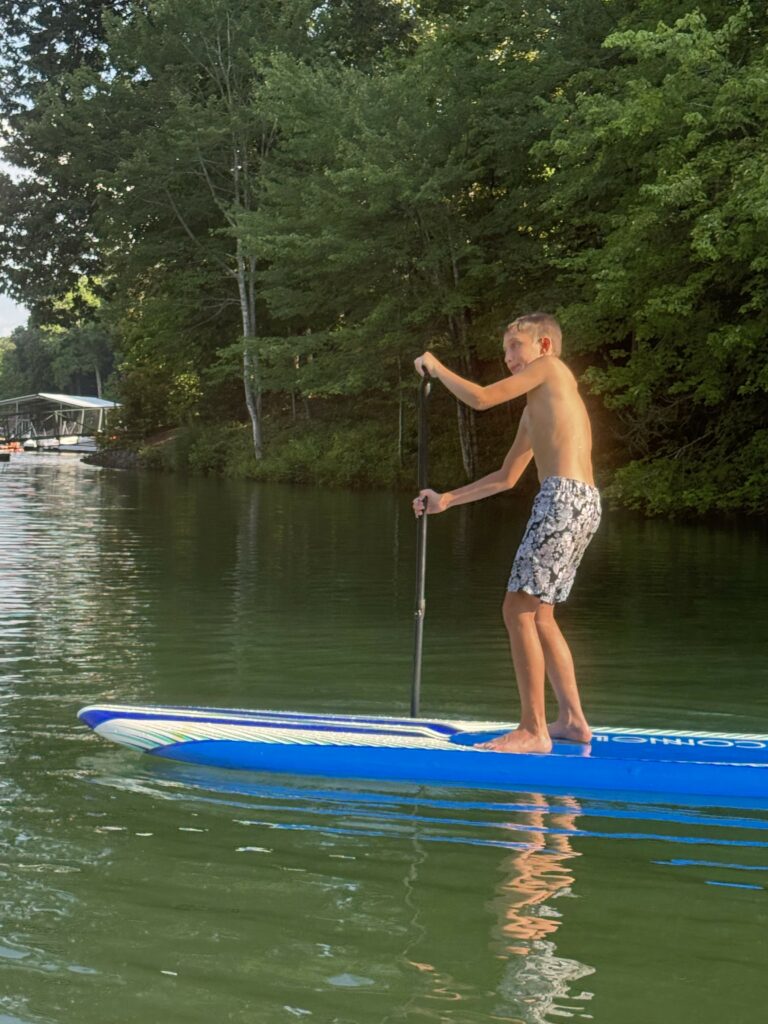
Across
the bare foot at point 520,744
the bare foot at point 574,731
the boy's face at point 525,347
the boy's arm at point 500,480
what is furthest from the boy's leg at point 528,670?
the boy's face at point 525,347

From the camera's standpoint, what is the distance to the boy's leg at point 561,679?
20.3ft

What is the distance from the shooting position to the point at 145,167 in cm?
4222

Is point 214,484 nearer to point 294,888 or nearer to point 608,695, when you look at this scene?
point 608,695

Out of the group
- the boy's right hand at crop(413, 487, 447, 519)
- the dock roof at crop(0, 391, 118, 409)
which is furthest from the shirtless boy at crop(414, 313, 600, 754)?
the dock roof at crop(0, 391, 118, 409)

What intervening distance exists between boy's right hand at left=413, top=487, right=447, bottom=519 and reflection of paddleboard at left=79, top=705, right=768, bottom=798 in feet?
3.41

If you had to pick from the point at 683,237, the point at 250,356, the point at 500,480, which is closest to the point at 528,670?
the point at 500,480

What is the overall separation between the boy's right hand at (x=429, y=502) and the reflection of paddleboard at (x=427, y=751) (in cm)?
104

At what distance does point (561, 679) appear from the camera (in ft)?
20.6

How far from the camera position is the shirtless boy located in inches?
238

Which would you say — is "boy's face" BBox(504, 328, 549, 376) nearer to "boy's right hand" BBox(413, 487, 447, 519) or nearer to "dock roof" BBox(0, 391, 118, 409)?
"boy's right hand" BBox(413, 487, 447, 519)

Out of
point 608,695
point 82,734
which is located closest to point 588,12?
point 608,695

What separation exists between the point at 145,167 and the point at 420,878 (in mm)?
39965

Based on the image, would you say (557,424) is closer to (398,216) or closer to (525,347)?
(525,347)

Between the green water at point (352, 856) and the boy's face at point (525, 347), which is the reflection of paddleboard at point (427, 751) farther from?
the boy's face at point (525, 347)
